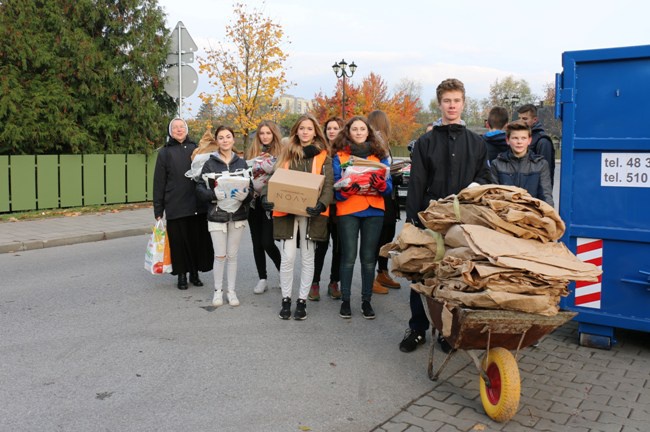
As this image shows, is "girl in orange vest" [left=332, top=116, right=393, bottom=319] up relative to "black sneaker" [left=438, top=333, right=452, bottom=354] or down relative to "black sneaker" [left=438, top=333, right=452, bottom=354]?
up

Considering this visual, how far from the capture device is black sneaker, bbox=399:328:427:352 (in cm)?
511

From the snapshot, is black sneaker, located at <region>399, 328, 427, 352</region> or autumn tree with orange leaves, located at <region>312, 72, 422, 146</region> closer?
black sneaker, located at <region>399, 328, 427, 352</region>

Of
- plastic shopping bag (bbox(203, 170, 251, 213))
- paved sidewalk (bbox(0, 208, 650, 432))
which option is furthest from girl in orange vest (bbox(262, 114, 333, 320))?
paved sidewalk (bbox(0, 208, 650, 432))

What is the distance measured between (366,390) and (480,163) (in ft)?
6.82

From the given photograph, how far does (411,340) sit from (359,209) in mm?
1405

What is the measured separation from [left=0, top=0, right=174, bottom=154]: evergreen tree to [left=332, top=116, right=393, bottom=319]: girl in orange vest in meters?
9.68

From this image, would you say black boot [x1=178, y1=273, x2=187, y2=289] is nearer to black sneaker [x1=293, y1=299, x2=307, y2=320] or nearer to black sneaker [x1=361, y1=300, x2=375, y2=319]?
black sneaker [x1=293, y1=299, x2=307, y2=320]

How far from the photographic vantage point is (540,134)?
21.4ft

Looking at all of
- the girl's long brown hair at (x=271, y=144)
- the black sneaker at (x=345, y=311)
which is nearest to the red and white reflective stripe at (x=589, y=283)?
the black sneaker at (x=345, y=311)

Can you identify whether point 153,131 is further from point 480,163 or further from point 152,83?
point 480,163

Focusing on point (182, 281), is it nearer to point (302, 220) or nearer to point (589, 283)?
point (302, 220)

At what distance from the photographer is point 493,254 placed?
3.64 metres

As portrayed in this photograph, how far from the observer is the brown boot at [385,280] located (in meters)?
7.48

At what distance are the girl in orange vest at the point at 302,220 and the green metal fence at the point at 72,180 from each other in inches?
368
